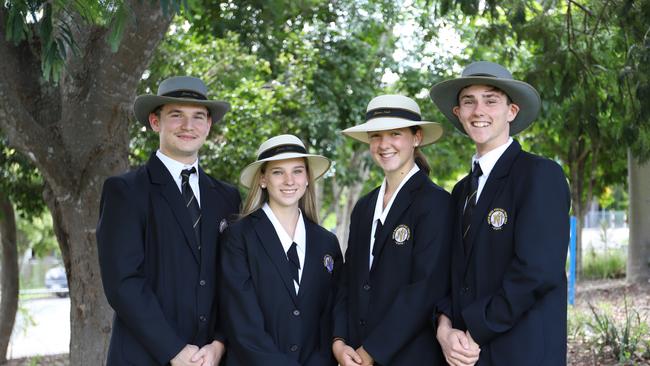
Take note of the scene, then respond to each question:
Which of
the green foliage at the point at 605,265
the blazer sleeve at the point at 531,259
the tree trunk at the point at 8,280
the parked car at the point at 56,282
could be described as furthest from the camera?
the parked car at the point at 56,282

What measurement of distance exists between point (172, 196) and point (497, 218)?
1.69 metres

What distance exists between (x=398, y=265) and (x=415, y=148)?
0.75 meters

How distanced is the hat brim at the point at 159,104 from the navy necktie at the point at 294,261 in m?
0.92

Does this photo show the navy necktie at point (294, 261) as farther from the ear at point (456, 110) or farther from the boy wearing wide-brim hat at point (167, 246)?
the ear at point (456, 110)

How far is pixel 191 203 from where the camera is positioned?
441 centimetres

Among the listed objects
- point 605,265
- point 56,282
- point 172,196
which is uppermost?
point 172,196

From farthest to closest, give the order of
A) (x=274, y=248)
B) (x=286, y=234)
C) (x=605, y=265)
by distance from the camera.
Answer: (x=605, y=265) < (x=286, y=234) < (x=274, y=248)

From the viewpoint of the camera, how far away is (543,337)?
367 cm

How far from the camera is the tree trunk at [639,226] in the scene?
1368 cm

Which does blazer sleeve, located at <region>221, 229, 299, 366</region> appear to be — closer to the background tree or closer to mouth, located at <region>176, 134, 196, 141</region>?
mouth, located at <region>176, 134, 196, 141</region>

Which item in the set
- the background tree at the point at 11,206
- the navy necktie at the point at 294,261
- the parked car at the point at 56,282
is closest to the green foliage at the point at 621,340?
the navy necktie at the point at 294,261

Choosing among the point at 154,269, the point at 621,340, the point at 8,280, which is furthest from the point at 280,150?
the point at 8,280

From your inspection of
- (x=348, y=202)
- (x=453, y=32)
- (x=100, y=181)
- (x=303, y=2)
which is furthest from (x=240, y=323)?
(x=348, y=202)

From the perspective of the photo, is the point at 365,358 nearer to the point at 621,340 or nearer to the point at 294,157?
the point at 294,157
